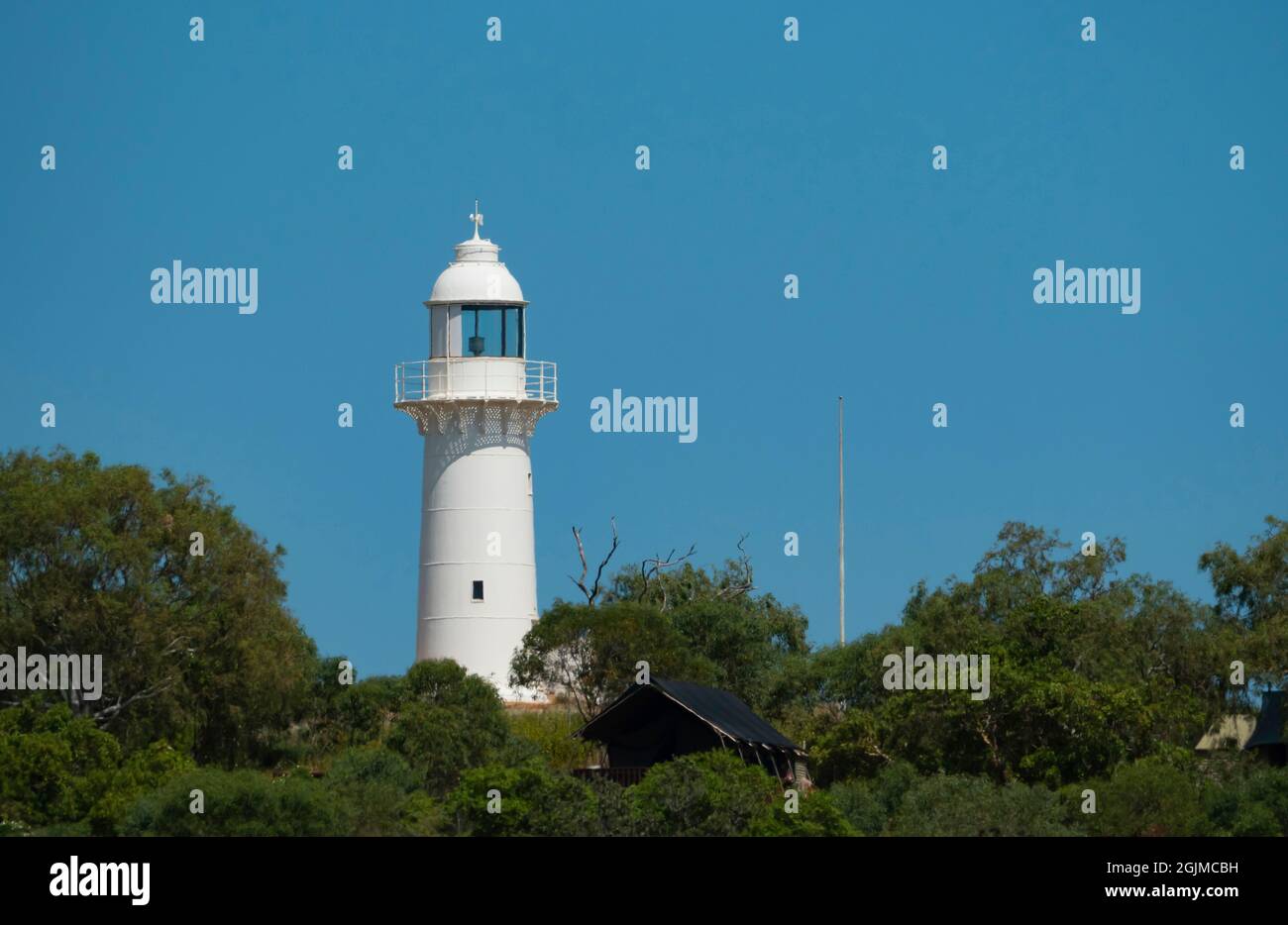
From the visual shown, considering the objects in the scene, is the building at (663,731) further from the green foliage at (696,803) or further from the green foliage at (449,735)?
the green foliage at (696,803)

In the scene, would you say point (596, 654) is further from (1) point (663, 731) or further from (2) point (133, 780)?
(2) point (133, 780)

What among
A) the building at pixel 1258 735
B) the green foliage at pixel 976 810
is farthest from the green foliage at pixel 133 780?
the building at pixel 1258 735

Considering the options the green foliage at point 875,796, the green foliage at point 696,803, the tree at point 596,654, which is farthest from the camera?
the tree at point 596,654

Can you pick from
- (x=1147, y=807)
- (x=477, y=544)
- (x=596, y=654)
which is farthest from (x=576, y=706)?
(x=1147, y=807)

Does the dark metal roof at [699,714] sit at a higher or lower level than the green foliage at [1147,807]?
higher

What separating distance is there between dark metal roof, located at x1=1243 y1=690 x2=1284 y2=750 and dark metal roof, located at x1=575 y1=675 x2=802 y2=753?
49.4 ft

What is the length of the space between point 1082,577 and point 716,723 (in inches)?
774

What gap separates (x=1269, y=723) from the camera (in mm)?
67812

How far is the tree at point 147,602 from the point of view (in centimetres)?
5638

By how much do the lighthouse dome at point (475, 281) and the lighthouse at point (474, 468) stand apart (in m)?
0.03

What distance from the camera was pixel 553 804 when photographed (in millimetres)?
43344

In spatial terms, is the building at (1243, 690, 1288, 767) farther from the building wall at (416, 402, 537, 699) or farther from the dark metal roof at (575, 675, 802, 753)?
the building wall at (416, 402, 537, 699)
